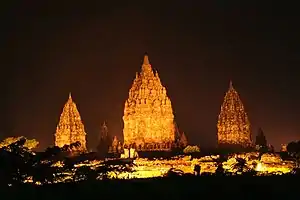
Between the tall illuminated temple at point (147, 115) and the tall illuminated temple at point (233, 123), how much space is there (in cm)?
423

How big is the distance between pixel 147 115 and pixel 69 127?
6.93 meters

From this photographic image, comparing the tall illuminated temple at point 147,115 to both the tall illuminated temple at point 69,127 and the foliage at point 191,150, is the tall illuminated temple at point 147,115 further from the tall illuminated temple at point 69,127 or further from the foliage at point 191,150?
the foliage at point 191,150

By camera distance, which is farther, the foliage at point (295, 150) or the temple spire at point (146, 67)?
the temple spire at point (146, 67)

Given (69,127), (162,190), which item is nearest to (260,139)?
(69,127)

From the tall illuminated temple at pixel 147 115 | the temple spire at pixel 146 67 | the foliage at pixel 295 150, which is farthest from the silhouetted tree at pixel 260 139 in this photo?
the foliage at pixel 295 150

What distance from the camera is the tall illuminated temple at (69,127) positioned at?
6248 centimetres

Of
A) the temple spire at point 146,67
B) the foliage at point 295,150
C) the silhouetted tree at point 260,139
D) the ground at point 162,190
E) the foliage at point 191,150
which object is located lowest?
the ground at point 162,190

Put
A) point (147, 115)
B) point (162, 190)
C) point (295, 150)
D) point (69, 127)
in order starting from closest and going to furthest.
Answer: point (162, 190) → point (295, 150) → point (147, 115) → point (69, 127)

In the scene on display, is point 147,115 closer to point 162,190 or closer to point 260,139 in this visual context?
point 260,139

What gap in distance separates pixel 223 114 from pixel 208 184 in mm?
44752

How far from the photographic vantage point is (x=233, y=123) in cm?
6128

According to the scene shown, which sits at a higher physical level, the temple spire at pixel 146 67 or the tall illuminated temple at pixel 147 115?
the temple spire at pixel 146 67

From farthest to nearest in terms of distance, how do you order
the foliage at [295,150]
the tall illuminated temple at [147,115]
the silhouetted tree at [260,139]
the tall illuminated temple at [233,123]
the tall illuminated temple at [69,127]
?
the tall illuminated temple at [69,127] < the silhouetted tree at [260,139] < the tall illuminated temple at [233,123] < the tall illuminated temple at [147,115] < the foliage at [295,150]

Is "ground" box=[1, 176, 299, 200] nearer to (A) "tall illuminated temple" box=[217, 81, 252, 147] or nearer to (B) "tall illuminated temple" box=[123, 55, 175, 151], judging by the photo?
(B) "tall illuminated temple" box=[123, 55, 175, 151]
